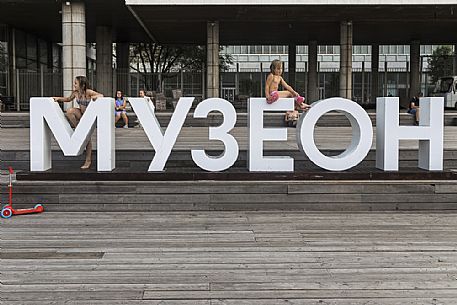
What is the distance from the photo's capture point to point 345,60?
97.8 ft

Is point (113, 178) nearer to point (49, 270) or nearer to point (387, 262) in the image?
point (49, 270)

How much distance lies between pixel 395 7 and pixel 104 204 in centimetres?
2161

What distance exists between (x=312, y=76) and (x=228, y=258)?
3274 centimetres

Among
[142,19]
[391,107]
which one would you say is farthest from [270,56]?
[391,107]

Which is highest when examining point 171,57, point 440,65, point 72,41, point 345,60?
point 171,57

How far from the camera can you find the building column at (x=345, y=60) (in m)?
29.8

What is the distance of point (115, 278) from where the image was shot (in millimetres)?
5164

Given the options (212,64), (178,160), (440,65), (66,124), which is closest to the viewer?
(66,124)

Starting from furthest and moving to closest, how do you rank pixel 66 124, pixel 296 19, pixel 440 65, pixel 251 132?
pixel 440 65
pixel 296 19
pixel 251 132
pixel 66 124

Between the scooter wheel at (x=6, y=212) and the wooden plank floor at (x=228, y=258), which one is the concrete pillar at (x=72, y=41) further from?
the wooden plank floor at (x=228, y=258)

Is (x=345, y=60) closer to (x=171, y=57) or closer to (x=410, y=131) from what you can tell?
(x=410, y=131)

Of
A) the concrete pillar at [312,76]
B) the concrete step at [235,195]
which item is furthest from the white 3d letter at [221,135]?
the concrete pillar at [312,76]

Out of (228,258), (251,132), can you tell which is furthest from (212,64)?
(228,258)

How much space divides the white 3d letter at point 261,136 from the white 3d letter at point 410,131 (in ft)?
4.89
